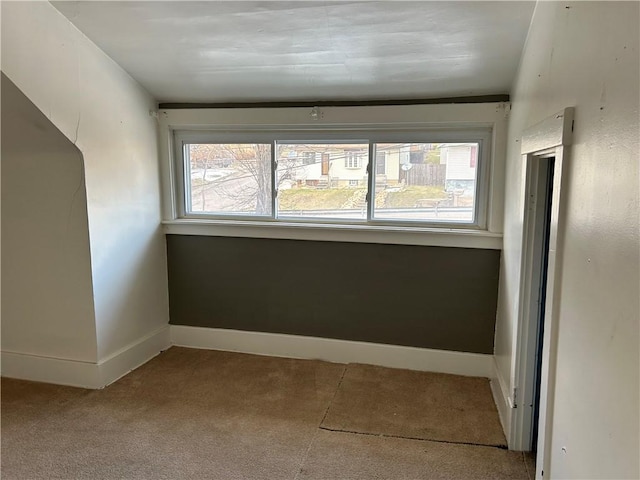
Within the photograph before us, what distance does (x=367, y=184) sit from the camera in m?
3.11

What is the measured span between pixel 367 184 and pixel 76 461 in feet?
7.39

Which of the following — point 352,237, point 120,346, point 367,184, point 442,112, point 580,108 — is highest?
point 442,112

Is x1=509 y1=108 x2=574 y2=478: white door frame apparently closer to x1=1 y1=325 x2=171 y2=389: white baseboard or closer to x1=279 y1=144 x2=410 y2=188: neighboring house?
x1=279 y1=144 x2=410 y2=188: neighboring house

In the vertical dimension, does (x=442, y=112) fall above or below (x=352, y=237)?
above

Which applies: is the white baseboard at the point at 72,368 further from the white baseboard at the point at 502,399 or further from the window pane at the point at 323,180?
the white baseboard at the point at 502,399

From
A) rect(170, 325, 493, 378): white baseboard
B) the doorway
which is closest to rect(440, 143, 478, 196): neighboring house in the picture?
the doorway

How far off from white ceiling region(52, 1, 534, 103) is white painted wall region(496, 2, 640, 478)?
0.55 m

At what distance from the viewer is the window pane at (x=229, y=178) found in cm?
329

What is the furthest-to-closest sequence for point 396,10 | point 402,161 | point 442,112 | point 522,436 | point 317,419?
point 402,161
point 442,112
point 317,419
point 522,436
point 396,10

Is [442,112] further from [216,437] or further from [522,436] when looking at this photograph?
[216,437]

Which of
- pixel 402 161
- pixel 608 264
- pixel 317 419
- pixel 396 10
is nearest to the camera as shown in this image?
pixel 608 264

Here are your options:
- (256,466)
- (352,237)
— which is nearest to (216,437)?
(256,466)

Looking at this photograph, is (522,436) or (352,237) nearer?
(522,436)

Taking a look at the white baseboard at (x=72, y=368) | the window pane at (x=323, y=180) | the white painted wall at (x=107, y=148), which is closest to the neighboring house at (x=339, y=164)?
the window pane at (x=323, y=180)
